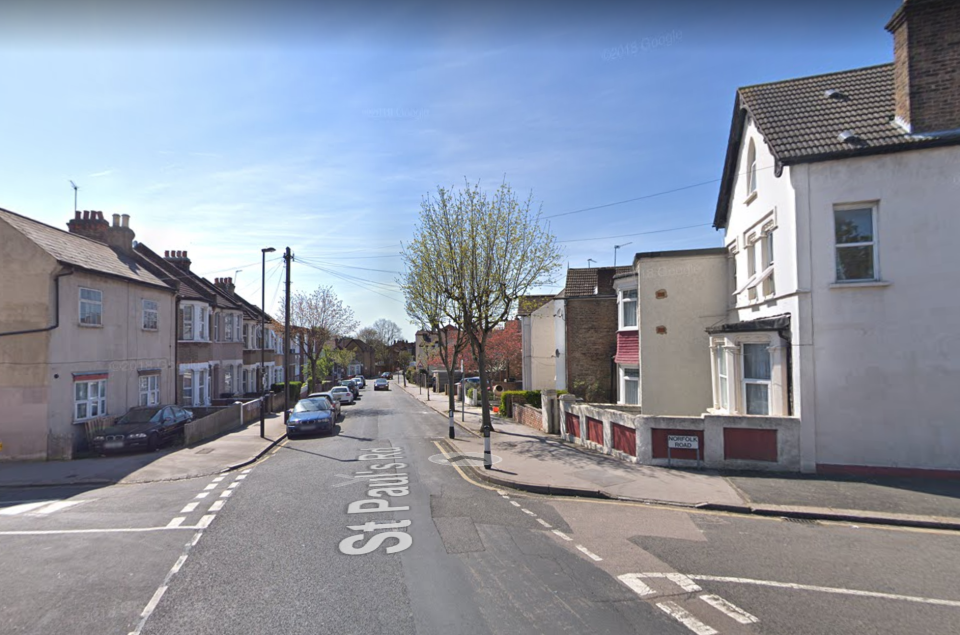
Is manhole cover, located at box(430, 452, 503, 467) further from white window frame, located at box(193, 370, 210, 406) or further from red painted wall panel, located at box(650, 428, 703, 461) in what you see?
white window frame, located at box(193, 370, 210, 406)

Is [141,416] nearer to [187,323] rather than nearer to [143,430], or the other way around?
[143,430]

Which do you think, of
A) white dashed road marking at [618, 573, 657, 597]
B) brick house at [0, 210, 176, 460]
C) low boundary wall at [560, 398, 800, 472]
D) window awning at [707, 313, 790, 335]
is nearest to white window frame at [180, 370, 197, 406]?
brick house at [0, 210, 176, 460]

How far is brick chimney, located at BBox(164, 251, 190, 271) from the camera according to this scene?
3128cm

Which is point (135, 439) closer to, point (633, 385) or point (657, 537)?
point (657, 537)

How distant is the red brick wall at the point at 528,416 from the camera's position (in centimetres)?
2205

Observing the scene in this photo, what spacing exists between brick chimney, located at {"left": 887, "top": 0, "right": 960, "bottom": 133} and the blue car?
20406mm

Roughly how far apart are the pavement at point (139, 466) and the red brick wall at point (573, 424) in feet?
33.1

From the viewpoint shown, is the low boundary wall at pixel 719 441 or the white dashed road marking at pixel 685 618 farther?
the low boundary wall at pixel 719 441

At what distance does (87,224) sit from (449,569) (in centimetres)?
2449

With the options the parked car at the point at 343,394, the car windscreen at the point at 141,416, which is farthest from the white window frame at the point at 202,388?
the parked car at the point at 343,394

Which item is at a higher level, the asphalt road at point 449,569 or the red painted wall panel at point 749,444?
the red painted wall panel at point 749,444

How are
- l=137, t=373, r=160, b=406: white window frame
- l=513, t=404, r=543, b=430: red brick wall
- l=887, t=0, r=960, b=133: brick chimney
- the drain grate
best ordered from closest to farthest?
the drain grate
l=887, t=0, r=960, b=133: brick chimney
l=137, t=373, r=160, b=406: white window frame
l=513, t=404, r=543, b=430: red brick wall

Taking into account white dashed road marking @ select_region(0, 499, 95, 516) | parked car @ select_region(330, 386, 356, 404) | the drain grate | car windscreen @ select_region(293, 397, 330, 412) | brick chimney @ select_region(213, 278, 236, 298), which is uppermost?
brick chimney @ select_region(213, 278, 236, 298)

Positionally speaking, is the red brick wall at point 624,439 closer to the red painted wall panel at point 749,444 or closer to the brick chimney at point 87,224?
the red painted wall panel at point 749,444
